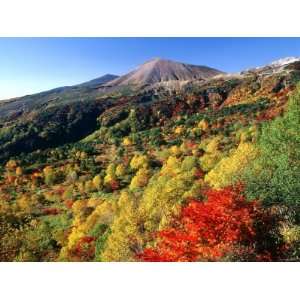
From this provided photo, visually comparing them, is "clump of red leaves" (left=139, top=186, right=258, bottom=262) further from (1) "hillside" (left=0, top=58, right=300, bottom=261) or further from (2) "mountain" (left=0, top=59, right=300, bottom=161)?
(2) "mountain" (left=0, top=59, right=300, bottom=161)

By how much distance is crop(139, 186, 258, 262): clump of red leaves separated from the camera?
17547mm

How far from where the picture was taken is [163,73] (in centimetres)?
2759

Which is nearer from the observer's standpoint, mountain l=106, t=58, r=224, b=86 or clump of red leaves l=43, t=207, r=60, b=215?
mountain l=106, t=58, r=224, b=86

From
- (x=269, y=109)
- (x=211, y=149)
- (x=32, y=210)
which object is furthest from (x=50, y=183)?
(x=269, y=109)

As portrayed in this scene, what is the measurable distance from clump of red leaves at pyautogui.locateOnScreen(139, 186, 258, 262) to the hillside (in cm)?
173

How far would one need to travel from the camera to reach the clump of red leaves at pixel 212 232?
17547 millimetres

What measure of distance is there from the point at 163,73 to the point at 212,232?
40.3 ft
